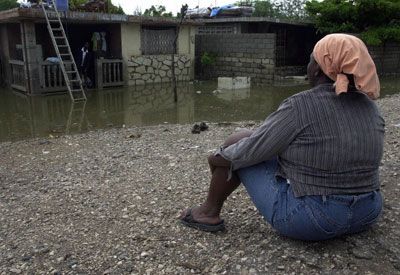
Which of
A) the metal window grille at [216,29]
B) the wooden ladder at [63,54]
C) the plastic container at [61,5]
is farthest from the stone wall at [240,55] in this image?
the plastic container at [61,5]

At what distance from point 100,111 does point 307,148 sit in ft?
28.1

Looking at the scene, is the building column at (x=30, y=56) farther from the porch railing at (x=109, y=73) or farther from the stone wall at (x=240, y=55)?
the stone wall at (x=240, y=55)

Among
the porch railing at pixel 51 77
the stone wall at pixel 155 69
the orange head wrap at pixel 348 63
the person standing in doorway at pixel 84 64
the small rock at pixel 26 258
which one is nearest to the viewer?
the orange head wrap at pixel 348 63

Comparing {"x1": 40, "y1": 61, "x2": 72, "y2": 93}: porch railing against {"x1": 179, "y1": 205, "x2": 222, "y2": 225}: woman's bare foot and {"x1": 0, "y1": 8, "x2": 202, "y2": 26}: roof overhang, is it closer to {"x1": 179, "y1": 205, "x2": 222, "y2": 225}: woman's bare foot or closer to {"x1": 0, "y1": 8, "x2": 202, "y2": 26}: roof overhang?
{"x1": 0, "y1": 8, "x2": 202, "y2": 26}: roof overhang

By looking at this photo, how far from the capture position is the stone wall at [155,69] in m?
15.0

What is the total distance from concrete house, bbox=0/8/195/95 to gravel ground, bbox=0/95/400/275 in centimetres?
804

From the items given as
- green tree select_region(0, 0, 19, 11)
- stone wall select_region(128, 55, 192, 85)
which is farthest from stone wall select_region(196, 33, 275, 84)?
green tree select_region(0, 0, 19, 11)

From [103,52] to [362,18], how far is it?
33.7 feet

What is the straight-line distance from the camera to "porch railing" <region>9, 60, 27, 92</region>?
518 inches

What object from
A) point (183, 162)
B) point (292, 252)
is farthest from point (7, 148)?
point (292, 252)

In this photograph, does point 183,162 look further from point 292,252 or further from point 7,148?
point 7,148

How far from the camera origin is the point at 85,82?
14672 mm

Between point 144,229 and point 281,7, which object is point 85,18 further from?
point 281,7

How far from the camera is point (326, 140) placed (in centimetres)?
222
